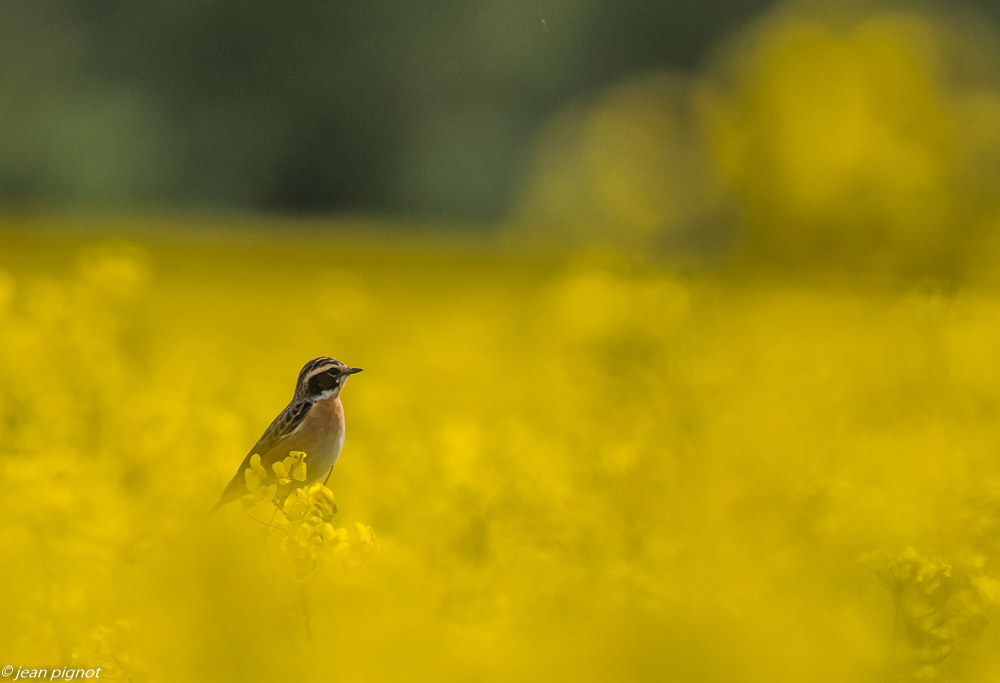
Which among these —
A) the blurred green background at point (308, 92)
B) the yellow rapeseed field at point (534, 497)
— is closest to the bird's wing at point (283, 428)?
the yellow rapeseed field at point (534, 497)

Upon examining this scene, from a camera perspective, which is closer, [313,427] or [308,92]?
[313,427]

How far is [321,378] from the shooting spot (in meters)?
2.85

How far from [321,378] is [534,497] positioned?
954 millimetres

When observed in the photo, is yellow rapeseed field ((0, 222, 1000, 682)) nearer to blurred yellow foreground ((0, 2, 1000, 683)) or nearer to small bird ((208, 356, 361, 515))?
blurred yellow foreground ((0, 2, 1000, 683))

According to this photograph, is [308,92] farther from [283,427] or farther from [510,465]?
[283,427]

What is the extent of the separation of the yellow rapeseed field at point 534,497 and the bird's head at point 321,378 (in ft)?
1.26

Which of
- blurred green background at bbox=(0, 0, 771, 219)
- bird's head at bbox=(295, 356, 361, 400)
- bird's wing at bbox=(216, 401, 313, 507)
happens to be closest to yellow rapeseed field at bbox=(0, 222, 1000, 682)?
bird's wing at bbox=(216, 401, 313, 507)

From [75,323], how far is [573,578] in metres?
2.82

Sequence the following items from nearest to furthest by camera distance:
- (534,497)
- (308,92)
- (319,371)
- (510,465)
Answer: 1. (319,371)
2. (534,497)
3. (510,465)
4. (308,92)

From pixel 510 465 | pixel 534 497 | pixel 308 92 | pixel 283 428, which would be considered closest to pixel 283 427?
pixel 283 428

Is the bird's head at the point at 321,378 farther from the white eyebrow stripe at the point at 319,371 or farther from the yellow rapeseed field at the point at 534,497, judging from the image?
the yellow rapeseed field at the point at 534,497

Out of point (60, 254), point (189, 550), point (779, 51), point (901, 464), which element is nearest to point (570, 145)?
point (779, 51)

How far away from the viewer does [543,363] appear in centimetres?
515

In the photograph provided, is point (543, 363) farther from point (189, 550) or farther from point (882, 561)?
point (189, 550)
